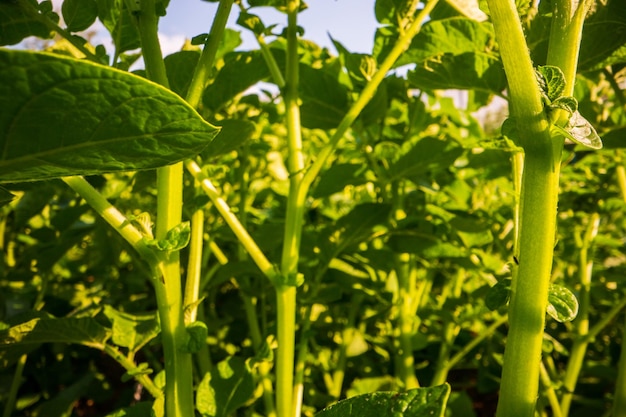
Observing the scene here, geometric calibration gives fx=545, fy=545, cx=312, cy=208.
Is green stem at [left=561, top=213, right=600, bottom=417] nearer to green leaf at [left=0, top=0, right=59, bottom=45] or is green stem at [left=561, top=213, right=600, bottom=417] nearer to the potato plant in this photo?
the potato plant

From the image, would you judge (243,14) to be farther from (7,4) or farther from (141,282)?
(141,282)

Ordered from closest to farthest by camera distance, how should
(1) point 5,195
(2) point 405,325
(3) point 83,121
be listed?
(3) point 83,121 < (1) point 5,195 < (2) point 405,325

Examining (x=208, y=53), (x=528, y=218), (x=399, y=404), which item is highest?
(x=208, y=53)

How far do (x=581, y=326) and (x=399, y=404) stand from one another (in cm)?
75

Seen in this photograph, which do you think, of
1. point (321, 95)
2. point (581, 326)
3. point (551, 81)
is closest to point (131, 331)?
point (321, 95)

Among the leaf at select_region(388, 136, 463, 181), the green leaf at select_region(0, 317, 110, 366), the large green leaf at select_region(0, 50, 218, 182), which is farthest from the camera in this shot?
the leaf at select_region(388, 136, 463, 181)

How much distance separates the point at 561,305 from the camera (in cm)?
42

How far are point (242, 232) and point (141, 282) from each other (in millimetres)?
662

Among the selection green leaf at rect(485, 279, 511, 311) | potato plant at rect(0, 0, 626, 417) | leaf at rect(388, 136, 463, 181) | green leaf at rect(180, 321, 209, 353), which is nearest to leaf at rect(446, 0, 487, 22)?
potato plant at rect(0, 0, 626, 417)

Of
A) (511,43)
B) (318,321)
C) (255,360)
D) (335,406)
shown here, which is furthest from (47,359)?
(511,43)

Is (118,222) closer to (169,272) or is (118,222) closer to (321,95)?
(169,272)

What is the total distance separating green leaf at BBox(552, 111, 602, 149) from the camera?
36 centimetres

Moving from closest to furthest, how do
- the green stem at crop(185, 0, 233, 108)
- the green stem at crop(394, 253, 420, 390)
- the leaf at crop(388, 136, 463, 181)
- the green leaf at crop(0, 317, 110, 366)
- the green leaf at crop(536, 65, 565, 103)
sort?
the green leaf at crop(536, 65, 565, 103), the green stem at crop(185, 0, 233, 108), the green leaf at crop(0, 317, 110, 366), the leaf at crop(388, 136, 463, 181), the green stem at crop(394, 253, 420, 390)

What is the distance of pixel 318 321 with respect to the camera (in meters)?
1.13
